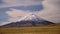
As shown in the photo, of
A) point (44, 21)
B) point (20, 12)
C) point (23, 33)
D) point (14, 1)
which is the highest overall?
point (14, 1)

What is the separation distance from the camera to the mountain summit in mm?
1446

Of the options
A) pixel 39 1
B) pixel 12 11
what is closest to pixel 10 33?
pixel 12 11

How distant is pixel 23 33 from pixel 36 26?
0.17 m

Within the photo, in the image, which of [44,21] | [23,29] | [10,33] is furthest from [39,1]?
[10,33]

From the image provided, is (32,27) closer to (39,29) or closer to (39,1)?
(39,29)

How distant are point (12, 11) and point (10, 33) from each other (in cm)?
26

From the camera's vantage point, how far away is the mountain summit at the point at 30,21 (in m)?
1.45

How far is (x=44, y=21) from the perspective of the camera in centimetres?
146

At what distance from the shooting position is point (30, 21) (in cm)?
145

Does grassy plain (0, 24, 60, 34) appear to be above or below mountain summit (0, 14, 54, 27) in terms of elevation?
below

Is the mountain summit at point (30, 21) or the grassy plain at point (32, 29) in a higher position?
the mountain summit at point (30, 21)

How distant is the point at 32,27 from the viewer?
1456 mm

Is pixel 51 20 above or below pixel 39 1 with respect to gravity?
below

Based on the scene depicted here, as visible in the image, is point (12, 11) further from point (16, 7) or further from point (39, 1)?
point (39, 1)
